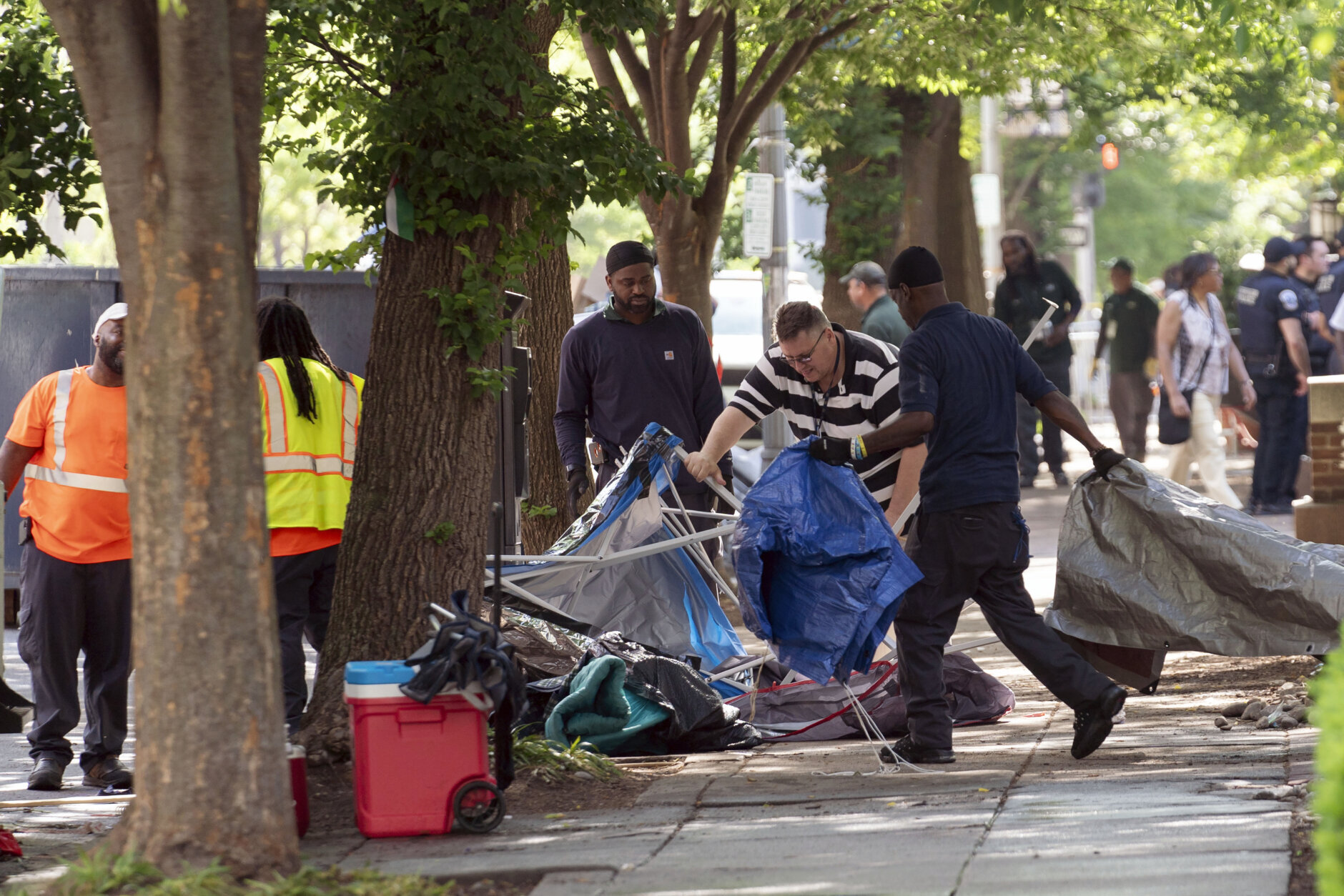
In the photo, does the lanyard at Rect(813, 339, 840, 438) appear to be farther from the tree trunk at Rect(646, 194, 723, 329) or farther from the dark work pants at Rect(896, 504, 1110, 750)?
the tree trunk at Rect(646, 194, 723, 329)

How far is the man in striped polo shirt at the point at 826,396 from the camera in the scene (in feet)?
23.4

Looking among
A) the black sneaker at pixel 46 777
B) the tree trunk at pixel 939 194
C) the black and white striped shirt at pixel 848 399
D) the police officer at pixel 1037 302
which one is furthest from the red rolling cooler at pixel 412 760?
the tree trunk at pixel 939 194

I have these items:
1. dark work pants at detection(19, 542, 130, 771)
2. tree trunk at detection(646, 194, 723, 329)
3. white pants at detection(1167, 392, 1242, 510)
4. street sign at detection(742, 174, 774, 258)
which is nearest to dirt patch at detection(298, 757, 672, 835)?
dark work pants at detection(19, 542, 130, 771)

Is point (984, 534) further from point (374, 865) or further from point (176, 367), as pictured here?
point (176, 367)

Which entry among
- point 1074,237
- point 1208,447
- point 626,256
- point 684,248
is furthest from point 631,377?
point 1074,237

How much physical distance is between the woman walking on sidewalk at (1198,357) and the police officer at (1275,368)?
0.36m

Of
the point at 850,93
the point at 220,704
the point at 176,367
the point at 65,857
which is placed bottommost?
the point at 65,857

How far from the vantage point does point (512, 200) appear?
22.2ft

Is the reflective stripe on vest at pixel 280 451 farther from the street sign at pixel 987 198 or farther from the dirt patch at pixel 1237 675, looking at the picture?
the street sign at pixel 987 198

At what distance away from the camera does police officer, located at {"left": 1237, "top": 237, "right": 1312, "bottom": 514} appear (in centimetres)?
1386

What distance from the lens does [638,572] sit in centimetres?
799

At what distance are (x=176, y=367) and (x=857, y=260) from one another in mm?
Answer: 12669

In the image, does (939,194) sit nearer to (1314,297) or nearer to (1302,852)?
(1314,297)

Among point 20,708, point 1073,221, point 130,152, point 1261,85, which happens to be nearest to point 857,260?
point 1261,85
